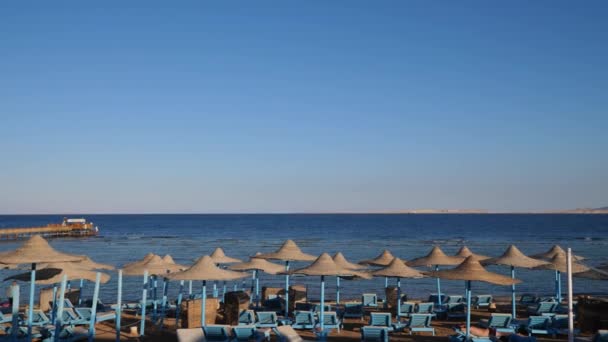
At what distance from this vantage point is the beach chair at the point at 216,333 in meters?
11.4

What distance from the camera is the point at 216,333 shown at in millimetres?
11398

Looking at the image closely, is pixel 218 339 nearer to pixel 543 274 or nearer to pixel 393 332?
pixel 393 332

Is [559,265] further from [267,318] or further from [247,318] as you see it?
[247,318]

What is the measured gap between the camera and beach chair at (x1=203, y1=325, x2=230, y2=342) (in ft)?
37.3

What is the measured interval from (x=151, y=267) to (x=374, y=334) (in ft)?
21.2

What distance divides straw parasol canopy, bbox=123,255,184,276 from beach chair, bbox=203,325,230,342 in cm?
414

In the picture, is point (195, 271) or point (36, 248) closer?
point (36, 248)

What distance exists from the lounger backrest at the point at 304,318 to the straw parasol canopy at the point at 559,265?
650cm

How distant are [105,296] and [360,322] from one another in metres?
13.6

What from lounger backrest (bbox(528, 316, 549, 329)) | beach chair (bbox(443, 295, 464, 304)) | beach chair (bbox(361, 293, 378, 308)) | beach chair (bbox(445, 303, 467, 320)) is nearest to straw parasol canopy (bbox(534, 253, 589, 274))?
lounger backrest (bbox(528, 316, 549, 329))

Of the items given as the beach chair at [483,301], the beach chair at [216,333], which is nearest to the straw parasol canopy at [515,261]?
the beach chair at [483,301]

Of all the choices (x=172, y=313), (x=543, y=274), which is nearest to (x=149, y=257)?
(x=172, y=313)

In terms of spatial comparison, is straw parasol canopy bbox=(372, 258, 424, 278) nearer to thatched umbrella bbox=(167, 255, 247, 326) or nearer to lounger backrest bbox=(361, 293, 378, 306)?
lounger backrest bbox=(361, 293, 378, 306)

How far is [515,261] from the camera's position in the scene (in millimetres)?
15961
